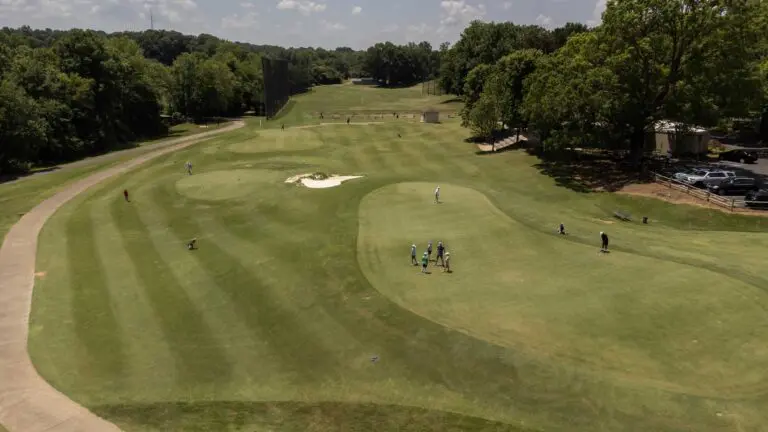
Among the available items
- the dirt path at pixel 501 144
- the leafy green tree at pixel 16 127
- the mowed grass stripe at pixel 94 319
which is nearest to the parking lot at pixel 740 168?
the dirt path at pixel 501 144

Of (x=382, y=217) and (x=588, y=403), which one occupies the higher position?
(x=382, y=217)

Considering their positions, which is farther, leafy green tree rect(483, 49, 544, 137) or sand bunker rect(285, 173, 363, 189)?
leafy green tree rect(483, 49, 544, 137)

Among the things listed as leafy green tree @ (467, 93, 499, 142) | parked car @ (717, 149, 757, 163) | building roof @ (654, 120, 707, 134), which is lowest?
parked car @ (717, 149, 757, 163)

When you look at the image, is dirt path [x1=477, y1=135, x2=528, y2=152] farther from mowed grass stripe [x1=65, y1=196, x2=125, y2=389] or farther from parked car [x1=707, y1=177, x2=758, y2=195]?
mowed grass stripe [x1=65, y1=196, x2=125, y2=389]

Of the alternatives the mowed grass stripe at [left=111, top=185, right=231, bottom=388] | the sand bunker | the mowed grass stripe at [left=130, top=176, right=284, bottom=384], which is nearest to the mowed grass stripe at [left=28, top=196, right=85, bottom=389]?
the mowed grass stripe at [left=111, top=185, right=231, bottom=388]

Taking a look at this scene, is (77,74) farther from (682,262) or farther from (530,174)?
(682,262)

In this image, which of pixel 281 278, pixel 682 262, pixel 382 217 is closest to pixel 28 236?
pixel 281 278
